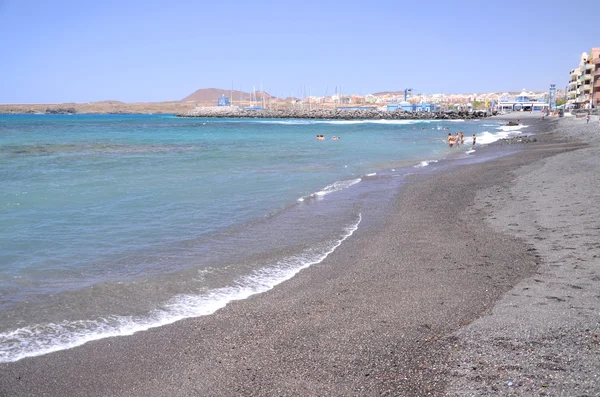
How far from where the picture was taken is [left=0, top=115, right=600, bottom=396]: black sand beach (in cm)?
435

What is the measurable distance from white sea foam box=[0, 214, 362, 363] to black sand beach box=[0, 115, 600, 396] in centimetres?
19

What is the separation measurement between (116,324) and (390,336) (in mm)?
3315

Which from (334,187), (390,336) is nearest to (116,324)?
(390,336)

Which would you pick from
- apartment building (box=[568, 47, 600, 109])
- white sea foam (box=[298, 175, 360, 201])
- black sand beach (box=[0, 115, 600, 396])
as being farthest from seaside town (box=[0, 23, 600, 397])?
apartment building (box=[568, 47, 600, 109])

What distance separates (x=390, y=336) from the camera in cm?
529

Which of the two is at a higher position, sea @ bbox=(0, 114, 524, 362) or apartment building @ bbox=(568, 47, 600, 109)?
apartment building @ bbox=(568, 47, 600, 109)

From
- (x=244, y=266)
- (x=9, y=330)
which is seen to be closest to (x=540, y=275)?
(x=244, y=266)

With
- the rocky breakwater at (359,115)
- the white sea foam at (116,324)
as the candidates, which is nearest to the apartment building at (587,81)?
the rocky breakwater at (359,115)

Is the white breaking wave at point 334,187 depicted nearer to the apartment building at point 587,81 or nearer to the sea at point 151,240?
the sea at point 151,240

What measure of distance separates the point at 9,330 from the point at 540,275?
702cm

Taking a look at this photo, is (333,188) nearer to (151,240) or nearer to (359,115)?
(151,240)

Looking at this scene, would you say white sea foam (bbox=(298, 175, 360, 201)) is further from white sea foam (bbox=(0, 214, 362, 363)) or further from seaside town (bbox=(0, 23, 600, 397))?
white sea foam (bbox=(0, 214, 362, 363))

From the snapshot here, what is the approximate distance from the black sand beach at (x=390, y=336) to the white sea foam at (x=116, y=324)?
0.19 meters

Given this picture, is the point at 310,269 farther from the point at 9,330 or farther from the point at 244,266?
the point at 9,330
